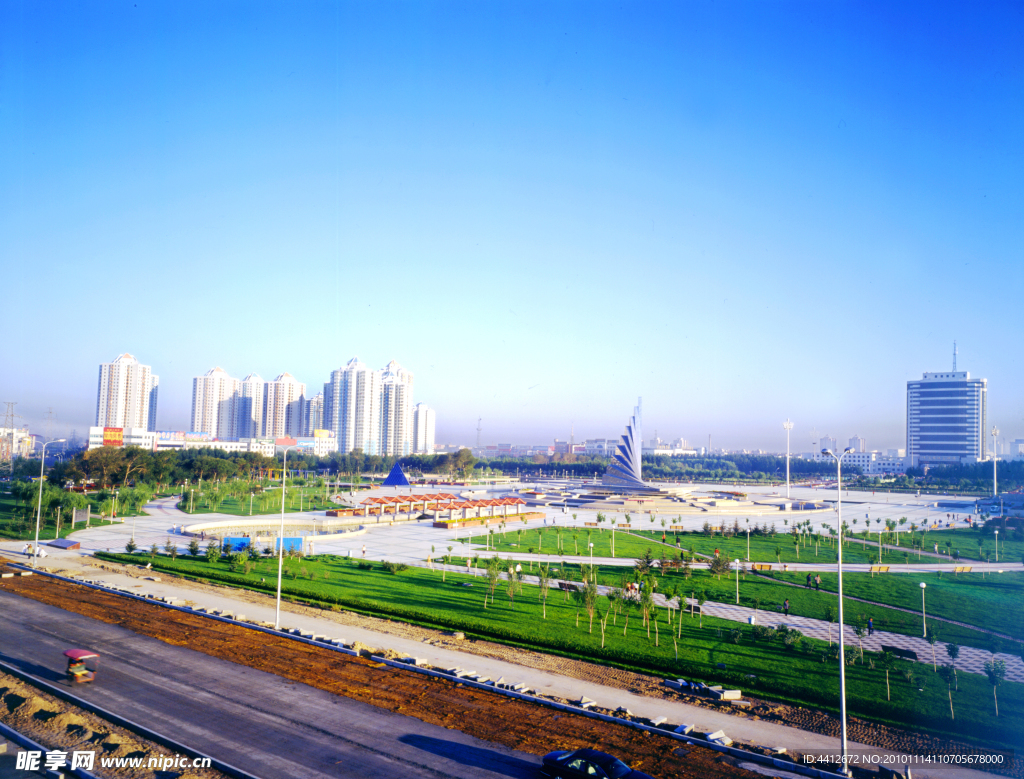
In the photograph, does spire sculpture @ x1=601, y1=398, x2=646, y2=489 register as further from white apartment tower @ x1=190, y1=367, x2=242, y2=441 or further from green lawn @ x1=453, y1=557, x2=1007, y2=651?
white apartment tower @ x1=190, y1=367, x2=242, y2=441

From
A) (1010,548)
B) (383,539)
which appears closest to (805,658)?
(383,539)

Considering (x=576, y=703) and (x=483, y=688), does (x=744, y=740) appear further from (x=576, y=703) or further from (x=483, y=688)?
(x=483, y=688)

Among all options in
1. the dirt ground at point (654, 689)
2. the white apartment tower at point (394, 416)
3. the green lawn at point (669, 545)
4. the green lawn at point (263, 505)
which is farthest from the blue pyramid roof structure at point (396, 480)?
the white apartment tower at point (394, 416)

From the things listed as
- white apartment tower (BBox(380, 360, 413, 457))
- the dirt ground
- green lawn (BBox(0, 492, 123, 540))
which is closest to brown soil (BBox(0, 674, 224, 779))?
the dirt ground

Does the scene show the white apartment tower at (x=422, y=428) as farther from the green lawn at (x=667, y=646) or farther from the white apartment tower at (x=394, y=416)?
the green lawn at (x=667, y=646)

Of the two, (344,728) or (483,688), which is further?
(483,688)

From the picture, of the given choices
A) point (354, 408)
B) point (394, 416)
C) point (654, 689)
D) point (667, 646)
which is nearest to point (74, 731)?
point (654, 689)
